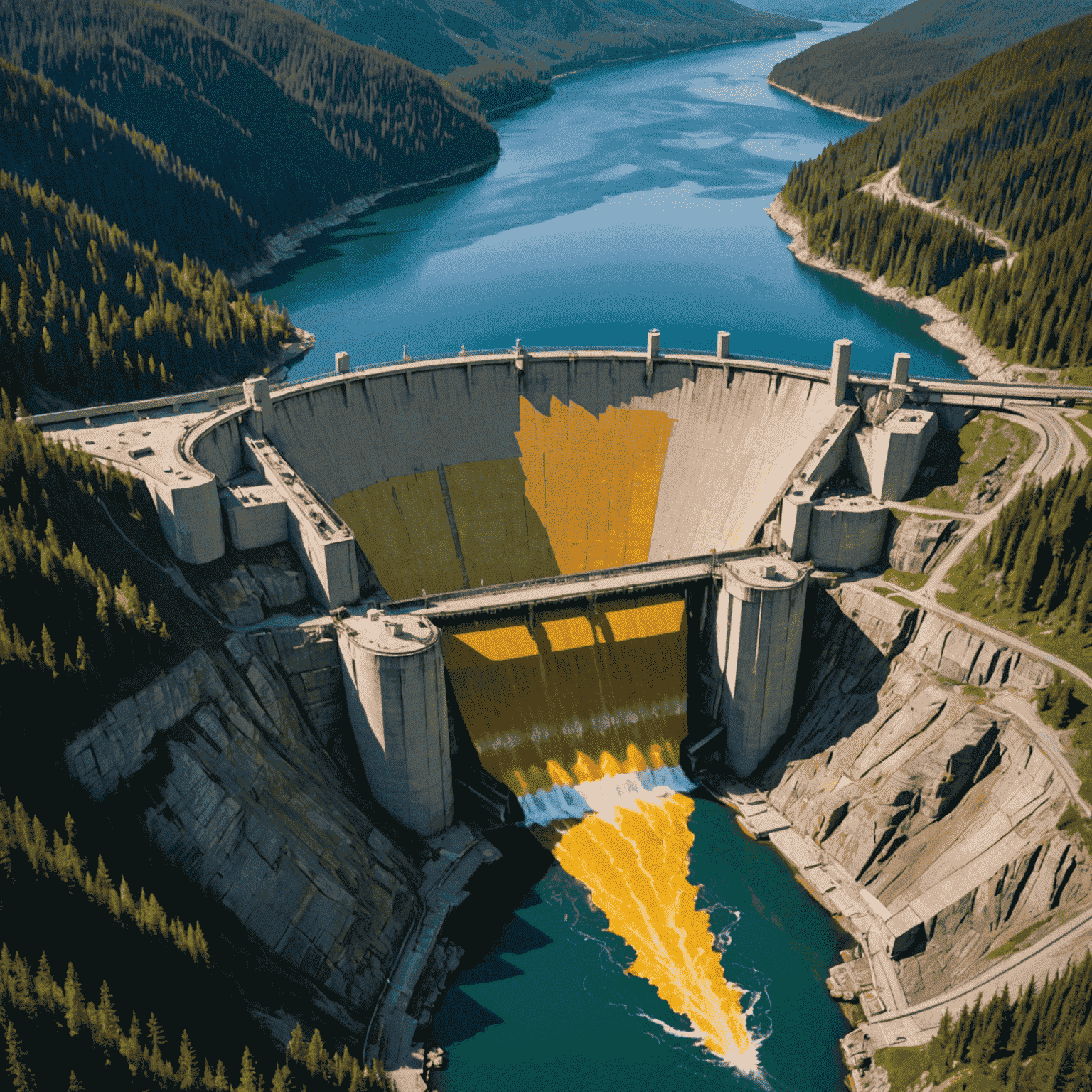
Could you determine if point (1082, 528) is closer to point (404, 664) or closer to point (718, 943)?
point (718, 943)

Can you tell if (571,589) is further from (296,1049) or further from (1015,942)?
(296,1049)

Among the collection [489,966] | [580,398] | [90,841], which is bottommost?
[489,966]

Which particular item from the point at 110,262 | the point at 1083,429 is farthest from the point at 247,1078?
the point at 110,262

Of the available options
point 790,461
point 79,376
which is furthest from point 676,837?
point 79,376

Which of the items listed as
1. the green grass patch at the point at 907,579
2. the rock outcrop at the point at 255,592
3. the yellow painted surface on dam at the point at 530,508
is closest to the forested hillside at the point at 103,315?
the yellow painted surface on dam at the point at 530,508

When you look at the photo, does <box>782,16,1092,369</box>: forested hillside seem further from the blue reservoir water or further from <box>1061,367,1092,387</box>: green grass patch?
<box>1061,367,1092,387</box>: green grass patch

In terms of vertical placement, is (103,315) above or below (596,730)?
above
